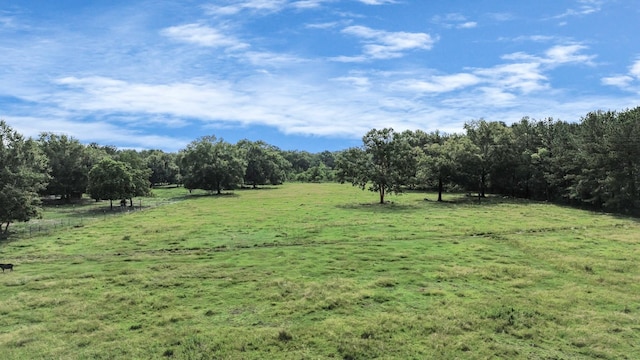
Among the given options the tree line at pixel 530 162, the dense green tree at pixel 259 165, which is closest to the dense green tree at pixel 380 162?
the tree line at pixel 530 162

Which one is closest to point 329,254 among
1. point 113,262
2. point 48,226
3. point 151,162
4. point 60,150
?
point 113,262

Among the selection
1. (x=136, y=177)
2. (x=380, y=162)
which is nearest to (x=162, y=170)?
(x=136, y=177)

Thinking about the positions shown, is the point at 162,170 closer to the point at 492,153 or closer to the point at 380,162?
the point at 380,162

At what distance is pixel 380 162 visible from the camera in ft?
211

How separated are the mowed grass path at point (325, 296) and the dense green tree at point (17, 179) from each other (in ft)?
20.7

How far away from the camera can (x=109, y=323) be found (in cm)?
1535

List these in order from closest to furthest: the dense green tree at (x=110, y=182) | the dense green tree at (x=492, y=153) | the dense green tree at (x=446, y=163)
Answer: the dense green tree at (x=110, y=182)
the dense green tree at (x=446, y=163)
the dense green tree at (x=492, y=153)

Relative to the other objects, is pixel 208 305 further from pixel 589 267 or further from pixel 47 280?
pixel 589 267

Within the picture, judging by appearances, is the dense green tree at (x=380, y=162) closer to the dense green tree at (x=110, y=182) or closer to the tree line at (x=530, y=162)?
the tree line at (x=530, y=162)

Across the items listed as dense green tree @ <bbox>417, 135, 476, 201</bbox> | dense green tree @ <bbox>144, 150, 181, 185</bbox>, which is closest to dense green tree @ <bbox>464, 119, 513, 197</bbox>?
dense green tree @ <bbox>417, 135, 476, 201</bbox>

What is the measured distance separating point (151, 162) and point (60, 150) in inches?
2180

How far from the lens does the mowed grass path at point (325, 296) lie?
43.1 feet

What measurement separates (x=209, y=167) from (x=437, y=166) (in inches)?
2026

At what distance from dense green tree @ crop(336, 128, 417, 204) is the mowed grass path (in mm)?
27717
